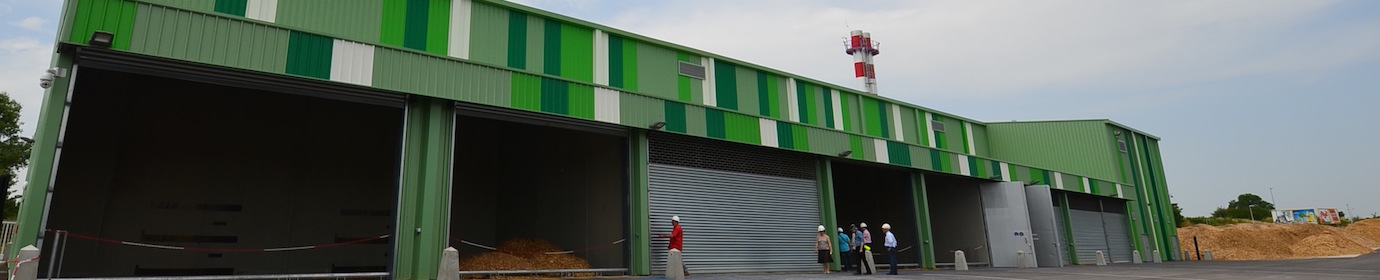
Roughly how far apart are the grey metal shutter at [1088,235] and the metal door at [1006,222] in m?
7.05

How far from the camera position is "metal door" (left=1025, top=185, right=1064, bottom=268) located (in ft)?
95.5

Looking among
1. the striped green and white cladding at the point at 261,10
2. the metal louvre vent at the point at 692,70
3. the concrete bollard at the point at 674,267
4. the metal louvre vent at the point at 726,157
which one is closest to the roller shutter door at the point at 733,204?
the metal louvre vent at the point at 726,157

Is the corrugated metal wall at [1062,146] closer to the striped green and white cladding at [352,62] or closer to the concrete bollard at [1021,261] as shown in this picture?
the concrete bollard at [1021,261]

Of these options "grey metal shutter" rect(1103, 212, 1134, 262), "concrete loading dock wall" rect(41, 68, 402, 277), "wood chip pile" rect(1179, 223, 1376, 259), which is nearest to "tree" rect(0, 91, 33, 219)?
"concrete loading dock wall" rect(41, 68, 402, 277)

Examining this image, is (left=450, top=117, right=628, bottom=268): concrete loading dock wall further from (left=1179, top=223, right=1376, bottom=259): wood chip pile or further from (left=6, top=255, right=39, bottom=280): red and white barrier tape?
(left=1179, top=223, right=1376, bottom=259): wood chip pile

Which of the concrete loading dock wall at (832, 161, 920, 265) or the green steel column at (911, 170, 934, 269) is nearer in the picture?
the green steel column at (911, 170, 934, 269)

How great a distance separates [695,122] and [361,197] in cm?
1285

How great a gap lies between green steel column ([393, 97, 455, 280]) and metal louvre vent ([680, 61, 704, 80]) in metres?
7.14

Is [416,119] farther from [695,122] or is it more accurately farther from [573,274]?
[695,122]

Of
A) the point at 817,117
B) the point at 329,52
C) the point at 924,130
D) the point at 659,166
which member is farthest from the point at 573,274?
the point at 924,130

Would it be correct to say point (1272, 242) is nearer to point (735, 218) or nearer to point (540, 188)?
point (735, 218)

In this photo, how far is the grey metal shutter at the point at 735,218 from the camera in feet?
64.3

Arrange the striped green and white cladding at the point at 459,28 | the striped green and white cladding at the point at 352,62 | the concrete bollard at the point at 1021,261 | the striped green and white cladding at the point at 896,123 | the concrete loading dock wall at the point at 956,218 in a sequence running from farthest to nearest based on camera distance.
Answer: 1. the concrete loading dock wall at the point at 956,218
2. the striped green and white cladding at the point at 896,123
3. the concrete bollard at the point at 1021,261
4. the striped green and white cladding at the point at 459,28
5. the striped green and white cladding at the point at 352,62

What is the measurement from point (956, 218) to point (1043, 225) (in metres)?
3.38
